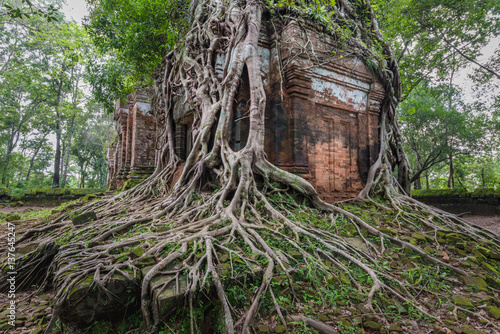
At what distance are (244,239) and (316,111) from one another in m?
3.42

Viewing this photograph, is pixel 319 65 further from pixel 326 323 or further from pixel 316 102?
pixel 326 323

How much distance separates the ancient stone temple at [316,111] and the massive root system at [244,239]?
36 centimetres

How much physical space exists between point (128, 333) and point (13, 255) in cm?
222

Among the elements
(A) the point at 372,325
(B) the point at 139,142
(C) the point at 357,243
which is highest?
(B) the point at 139,142

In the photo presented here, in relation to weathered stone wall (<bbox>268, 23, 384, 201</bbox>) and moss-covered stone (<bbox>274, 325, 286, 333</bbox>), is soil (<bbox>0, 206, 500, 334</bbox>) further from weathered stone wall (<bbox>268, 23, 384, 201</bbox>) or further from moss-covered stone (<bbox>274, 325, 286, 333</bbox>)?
weathered stone wall (<bbox>268, 23, 384, 201</bbox>)

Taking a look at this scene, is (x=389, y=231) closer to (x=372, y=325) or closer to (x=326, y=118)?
(x=372, y=325)

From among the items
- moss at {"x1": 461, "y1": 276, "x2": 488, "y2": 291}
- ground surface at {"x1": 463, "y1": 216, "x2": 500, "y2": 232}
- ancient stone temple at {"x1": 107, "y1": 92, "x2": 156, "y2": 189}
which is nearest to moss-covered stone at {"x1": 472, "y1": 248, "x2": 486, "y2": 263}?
moss at {"x1": 461, "y1": 276, "x2": 488, "y2": 291}

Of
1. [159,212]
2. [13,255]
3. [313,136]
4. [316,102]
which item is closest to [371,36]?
[316,102]

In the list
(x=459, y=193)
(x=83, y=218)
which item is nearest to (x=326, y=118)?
(x=83, y=218)

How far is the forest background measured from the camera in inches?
240

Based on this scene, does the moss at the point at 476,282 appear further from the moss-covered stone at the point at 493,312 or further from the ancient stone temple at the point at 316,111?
the ancient stone temple at the point at 316,111

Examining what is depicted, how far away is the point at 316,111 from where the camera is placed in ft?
16.7

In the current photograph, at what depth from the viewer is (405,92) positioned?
29.2 ft

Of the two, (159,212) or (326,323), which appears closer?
(326,323)
